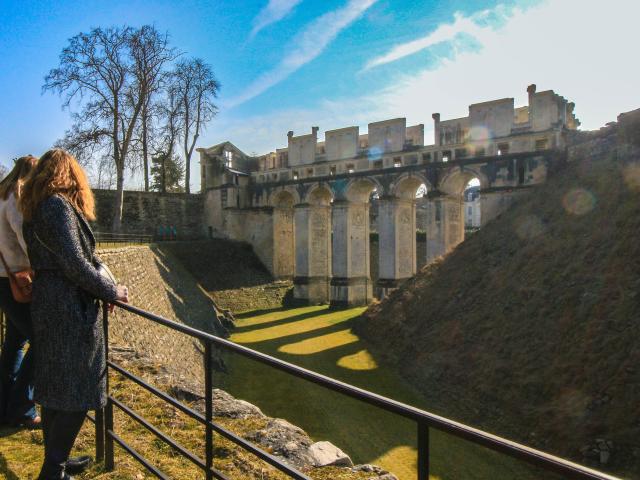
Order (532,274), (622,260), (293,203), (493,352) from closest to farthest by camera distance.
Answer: (622,260), (493,352), (532,274), (293,203)

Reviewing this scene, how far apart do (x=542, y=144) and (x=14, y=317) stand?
23545 millimetres

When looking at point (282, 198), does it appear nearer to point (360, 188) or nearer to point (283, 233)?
point (283, 233)

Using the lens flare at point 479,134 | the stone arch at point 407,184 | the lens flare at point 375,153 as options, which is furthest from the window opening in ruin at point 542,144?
the lens flare at point 375,153

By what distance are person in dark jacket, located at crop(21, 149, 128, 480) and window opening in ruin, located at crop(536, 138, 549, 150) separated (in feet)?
76.5

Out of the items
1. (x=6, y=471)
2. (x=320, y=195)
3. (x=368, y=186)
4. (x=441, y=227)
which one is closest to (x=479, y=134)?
(x=441, y=227)

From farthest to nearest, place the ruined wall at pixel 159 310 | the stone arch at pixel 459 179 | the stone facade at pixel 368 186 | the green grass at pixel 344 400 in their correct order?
the stone arch at pixel 459 179
the stone facade at pixel 368 186
the ruined wall at pixel 159 310
the green grass at pixel 344 400

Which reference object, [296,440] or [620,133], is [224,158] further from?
[296,440]

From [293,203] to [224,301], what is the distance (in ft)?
31.9

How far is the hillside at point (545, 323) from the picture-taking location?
9.05 meters

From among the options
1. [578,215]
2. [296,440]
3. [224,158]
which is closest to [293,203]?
[224,158]

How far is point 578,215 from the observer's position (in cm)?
1597

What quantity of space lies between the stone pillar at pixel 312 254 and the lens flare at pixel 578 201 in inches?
621

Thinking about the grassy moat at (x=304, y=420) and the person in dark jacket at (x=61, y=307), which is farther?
the grassy moat at (x=304, y=420)

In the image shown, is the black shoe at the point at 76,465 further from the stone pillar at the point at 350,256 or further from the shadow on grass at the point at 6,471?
the stone pillar at the point at 350,256
